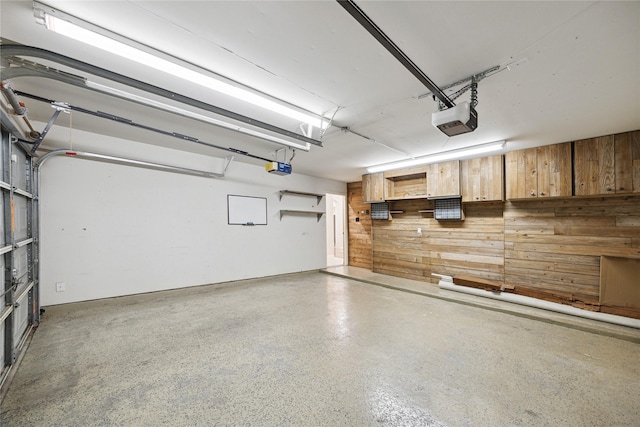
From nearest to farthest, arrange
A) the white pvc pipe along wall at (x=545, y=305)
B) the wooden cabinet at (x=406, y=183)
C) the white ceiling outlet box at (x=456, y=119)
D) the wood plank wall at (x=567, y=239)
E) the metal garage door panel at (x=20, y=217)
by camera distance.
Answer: the white ceiling outlet box at (x=456, y=119), the metal garage door panel at (x=20, y=217), the white pvc pipe along wall at (x=545, y=305), the wood plank wall at (x=567, y=239), the wooden cabinet at (x=406, y=183)

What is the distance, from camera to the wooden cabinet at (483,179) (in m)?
4.40

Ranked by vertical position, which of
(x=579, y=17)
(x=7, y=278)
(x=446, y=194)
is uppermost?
(x=579, y=17)

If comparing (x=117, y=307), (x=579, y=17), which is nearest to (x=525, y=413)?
(x=579, y=17)

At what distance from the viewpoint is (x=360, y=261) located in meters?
7.21

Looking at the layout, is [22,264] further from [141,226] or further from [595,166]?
[595,166]

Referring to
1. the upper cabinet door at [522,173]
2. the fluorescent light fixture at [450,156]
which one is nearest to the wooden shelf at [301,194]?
the fluorescent light fixture at [450,156]

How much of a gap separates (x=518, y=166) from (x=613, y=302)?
2293 mm

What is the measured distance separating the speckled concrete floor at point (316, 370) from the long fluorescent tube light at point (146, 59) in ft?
8.30

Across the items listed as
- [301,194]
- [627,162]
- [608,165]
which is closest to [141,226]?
[301,194]

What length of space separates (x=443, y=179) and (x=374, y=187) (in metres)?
1.58

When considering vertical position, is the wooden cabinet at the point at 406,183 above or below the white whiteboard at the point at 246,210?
above

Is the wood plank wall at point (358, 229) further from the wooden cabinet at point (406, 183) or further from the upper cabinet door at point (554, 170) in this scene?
the upper cabinet door at point (554, 170)

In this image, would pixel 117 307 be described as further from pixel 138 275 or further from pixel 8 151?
pixel 8 151

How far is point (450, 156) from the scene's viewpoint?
4617mm
